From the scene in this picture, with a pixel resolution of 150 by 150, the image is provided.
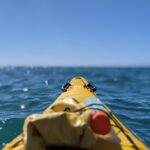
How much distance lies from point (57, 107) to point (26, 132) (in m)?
1.23

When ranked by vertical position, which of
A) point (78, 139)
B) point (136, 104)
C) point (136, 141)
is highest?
point (78, 139)

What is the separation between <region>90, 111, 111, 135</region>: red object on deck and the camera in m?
3.53

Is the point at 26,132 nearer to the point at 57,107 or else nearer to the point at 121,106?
the point at 57,107

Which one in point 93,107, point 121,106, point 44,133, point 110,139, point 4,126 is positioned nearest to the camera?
point 44,133

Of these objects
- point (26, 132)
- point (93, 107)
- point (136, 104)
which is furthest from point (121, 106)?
point (26, 132)

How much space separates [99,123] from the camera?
3.58 m

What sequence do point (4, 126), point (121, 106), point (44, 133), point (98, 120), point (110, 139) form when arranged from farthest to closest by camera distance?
point (121, 106), point (4, 126), point (110, 139), point (98, 120), point (44, 133)

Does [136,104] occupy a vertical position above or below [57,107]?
below

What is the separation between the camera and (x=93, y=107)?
4.57 metres

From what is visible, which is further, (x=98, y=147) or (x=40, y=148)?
(x=98, y=147)

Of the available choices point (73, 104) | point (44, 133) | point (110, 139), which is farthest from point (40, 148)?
point (73, 104)

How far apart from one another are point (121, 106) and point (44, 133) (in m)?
8.35

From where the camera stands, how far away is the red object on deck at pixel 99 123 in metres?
3.53

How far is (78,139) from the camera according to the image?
129 inches
